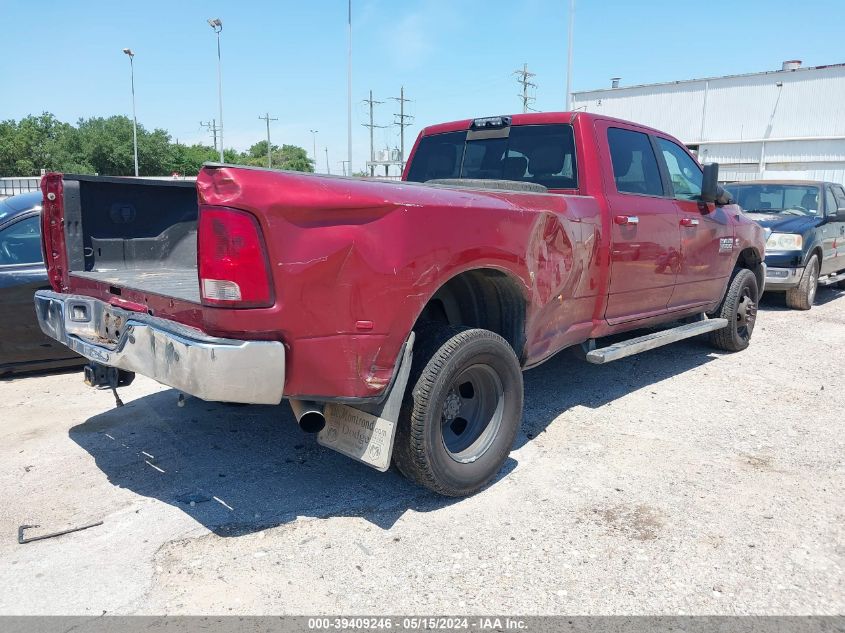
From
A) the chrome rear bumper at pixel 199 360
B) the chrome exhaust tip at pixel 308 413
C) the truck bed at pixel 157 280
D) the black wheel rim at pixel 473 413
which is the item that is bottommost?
the black wheel rim at pixel 473 413

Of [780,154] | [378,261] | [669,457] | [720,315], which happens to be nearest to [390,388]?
[378,261]

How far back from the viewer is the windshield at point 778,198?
391 inches

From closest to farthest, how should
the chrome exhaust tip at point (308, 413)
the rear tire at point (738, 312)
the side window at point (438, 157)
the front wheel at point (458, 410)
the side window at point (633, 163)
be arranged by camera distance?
the chrome exhaust tip at point (308, 413) < the front wheel at point (458, 410) < the side window at point (633, 163) < the side window at point (438, 157) < the rear tire at point (738, 312)

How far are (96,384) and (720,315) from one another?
5515 millimetres

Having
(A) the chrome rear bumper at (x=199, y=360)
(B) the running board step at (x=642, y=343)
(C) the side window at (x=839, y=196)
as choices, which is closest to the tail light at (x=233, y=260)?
(A) the chrome rear bumper at (x=199, y=360)

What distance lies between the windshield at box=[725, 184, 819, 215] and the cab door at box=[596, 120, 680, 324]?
6.09m

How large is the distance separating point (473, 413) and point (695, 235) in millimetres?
2952

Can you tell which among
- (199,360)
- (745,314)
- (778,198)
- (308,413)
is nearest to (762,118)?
(778,198)

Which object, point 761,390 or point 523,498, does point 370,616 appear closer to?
point 523,498

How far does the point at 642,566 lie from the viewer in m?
2.84

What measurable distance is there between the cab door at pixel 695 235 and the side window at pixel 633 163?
0.22 meters

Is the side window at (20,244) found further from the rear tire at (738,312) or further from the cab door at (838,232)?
the cab door at (838,232)

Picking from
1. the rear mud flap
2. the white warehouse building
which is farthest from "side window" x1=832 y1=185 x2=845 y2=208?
the white warehouse building

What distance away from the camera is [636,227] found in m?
4.59
